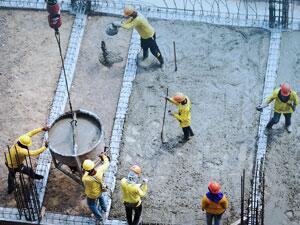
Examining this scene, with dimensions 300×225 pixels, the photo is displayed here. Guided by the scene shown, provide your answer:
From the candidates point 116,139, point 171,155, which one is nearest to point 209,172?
point 171,155

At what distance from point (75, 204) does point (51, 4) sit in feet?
14.2

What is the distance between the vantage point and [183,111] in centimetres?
1784

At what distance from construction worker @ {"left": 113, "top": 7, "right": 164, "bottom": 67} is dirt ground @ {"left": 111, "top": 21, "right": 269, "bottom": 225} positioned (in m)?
0.54

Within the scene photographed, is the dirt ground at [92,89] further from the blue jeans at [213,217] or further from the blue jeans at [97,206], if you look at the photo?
the blue jeans at [213,217]

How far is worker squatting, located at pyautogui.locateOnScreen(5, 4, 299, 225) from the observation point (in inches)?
632

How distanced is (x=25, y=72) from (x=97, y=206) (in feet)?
15.4

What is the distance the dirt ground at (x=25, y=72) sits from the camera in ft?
62.4

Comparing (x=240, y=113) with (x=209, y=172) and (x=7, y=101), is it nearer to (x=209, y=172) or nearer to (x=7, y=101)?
(x=209, y=172)

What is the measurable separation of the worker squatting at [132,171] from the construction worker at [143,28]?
1.6 inches

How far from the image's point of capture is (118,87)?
779 inches

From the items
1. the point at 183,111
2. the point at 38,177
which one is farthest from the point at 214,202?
the point at 38,177

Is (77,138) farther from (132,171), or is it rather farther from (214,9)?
(214,9)

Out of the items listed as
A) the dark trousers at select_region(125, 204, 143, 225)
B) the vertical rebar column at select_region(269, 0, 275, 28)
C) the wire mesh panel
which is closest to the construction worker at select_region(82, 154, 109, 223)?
the dark trousers at select_region(125, 204, 143, 225)

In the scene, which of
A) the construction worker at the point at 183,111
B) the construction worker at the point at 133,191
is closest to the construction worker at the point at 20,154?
the construction worker at the point at 133,191
